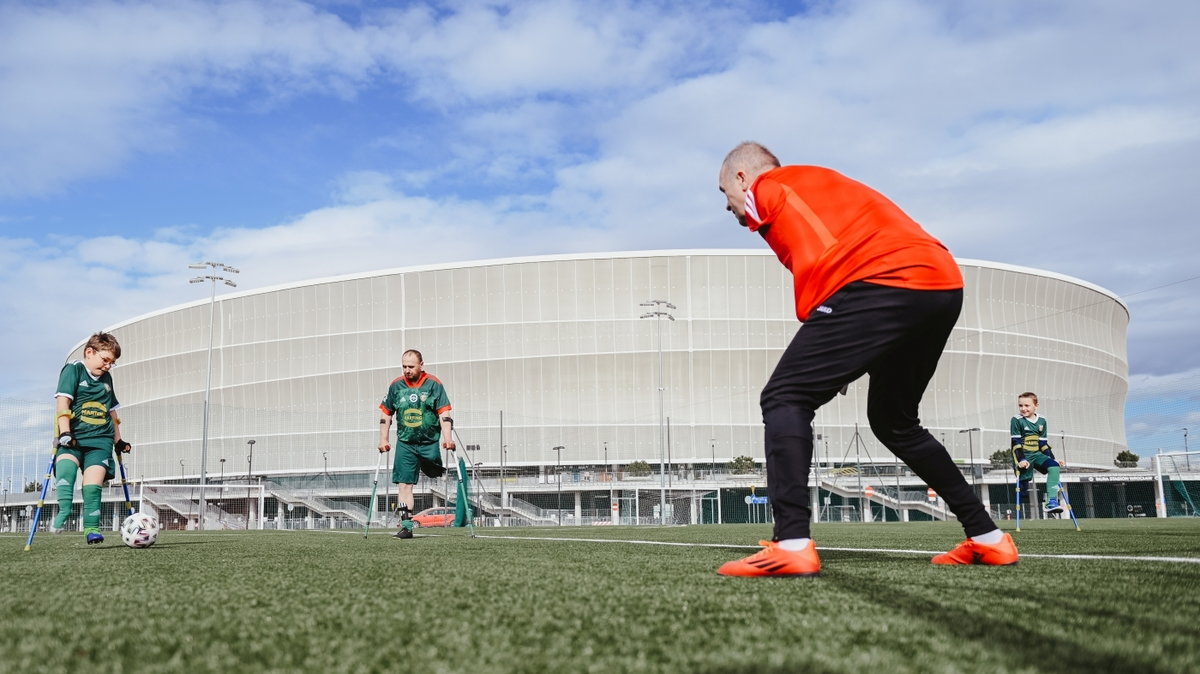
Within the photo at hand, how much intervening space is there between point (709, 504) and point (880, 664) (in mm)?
54901

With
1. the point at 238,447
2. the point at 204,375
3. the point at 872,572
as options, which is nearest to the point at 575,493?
the point at 238,447

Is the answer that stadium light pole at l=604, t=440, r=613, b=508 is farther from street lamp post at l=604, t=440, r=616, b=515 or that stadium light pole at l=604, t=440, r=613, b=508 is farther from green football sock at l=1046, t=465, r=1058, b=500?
green football sock at l=1046, t=465, r=1058, b=500

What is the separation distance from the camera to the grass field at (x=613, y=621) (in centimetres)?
158

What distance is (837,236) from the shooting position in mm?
3291

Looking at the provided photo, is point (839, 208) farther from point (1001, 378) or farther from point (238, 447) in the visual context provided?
point (1001, 378)

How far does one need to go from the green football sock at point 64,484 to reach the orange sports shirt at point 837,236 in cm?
596

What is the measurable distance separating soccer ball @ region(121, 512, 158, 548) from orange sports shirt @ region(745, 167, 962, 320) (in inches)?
203

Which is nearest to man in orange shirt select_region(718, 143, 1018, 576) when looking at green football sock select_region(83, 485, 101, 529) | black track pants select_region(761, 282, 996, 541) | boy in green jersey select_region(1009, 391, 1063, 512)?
black track pants select_region(761, 282, 996, 541)

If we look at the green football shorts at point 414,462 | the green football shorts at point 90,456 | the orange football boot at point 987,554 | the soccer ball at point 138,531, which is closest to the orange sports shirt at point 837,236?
the orange football boot at point 987,554

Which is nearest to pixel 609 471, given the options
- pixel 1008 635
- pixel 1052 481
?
pixel 1052 481

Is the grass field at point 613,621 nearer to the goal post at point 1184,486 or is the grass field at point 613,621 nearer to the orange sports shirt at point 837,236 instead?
the orange sports shirt at point 837,236

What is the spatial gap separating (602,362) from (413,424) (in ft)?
182

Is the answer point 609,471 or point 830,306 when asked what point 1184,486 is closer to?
point 609,471

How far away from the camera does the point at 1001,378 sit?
68.2 metres
